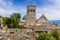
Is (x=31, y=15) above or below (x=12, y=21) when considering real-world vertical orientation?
above

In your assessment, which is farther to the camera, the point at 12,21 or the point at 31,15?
the point at 31,15

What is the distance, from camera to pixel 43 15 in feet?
192

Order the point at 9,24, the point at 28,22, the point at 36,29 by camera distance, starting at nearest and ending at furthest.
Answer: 1. the point at 36,29
2. the point at 9,24
3. the point at 28,22

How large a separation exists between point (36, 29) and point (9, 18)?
42.2 feet

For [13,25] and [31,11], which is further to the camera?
[31,11]

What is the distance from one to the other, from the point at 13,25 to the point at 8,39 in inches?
973

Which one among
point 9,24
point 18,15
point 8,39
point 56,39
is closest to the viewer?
point 8,39

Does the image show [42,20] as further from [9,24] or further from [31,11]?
[9,24]

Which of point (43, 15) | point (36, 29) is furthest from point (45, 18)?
point (36, 29)

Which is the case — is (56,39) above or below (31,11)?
below

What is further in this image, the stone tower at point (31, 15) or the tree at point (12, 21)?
the stone tower at point (31, 15)

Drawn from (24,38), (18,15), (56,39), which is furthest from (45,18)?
(24,38)

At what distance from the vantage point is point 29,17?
5906 cm

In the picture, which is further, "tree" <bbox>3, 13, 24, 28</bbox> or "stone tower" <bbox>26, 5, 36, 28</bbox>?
"stone tower" <bbox>26, 5, 36, 28</bbox>
